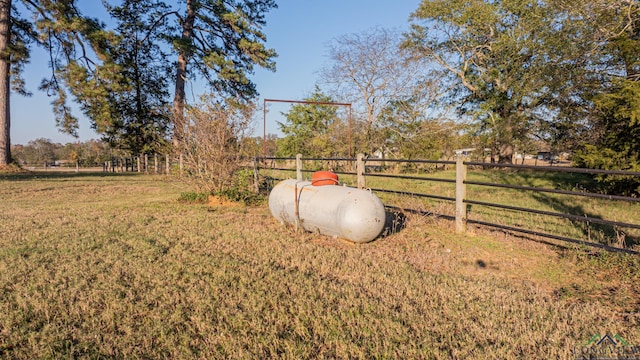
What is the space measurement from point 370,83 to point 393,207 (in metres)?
15.8

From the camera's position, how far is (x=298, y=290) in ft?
11.4

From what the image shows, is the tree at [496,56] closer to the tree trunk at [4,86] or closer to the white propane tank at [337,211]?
the white propane tank at [337,211]

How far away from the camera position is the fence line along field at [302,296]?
2.56 m

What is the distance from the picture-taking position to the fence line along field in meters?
2.56

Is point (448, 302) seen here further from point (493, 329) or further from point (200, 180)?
point (200, 180)

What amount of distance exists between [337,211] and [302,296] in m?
2.03

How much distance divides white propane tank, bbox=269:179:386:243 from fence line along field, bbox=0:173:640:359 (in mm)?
237

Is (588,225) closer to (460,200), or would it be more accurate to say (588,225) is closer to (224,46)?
(460,200)

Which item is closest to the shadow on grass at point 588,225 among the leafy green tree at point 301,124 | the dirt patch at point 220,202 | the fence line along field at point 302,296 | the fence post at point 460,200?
the fence line along field at point 302,296

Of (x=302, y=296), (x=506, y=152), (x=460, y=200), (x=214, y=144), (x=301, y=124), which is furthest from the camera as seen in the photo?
(x=301, y=124)

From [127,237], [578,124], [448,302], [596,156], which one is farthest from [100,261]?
[578,124]

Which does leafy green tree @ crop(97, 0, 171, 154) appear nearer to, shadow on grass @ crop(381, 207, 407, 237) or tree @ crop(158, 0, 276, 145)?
tree @ crop(158, 0, 276, 145)

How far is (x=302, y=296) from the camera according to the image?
333 cm

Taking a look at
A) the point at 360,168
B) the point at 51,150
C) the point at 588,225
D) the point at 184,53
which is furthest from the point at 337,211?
the point at 51,150
